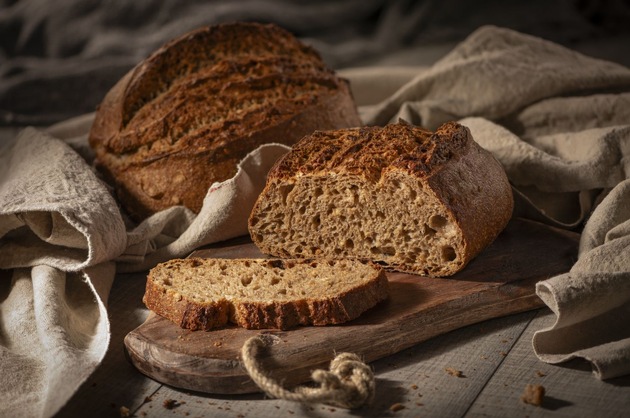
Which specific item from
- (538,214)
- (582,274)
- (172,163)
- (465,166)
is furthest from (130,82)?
(582,274)

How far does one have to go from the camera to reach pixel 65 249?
398cm

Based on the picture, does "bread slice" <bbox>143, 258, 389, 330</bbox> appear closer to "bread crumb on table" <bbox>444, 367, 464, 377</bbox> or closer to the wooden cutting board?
the wooden cutting board

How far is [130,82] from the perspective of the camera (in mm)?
4566

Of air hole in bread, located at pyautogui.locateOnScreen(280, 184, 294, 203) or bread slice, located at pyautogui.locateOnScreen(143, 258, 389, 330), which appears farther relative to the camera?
air hole in bread, located at pyautogui.locateOnScreen(280, 184, 294, 203)

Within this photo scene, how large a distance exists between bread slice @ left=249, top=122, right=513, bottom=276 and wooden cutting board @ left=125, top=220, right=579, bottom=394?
0.13 metres

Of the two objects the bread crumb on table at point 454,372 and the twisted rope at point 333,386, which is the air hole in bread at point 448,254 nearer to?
the bread crumb on table at point 454,372

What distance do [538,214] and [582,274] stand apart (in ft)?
3.45

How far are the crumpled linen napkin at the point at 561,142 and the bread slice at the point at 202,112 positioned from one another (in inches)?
28.9

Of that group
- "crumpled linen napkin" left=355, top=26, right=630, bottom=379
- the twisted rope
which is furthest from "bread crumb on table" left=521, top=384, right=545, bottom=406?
the twisted rope

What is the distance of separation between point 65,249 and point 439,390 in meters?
1.80

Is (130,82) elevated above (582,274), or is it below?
above

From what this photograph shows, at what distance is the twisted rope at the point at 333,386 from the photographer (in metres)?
2.90

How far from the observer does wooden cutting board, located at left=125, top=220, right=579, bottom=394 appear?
314cm

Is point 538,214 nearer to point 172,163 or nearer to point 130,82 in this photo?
point 172,163
